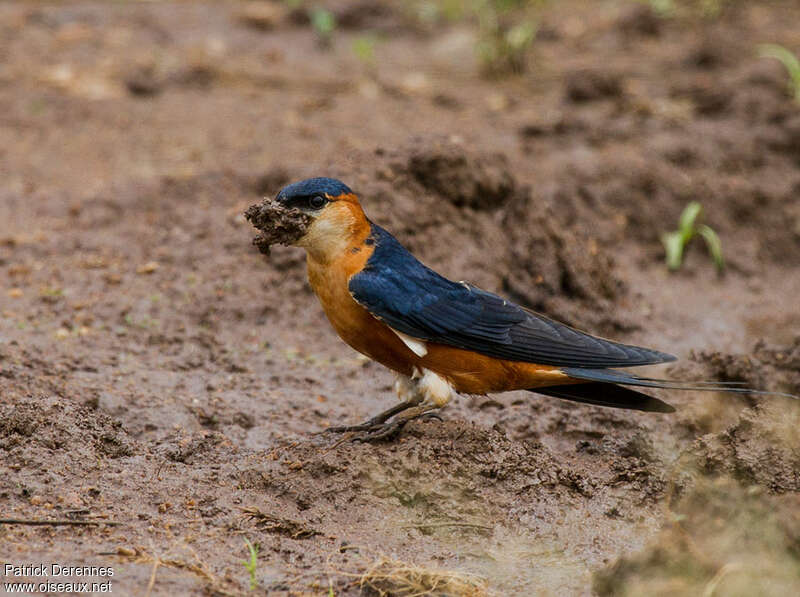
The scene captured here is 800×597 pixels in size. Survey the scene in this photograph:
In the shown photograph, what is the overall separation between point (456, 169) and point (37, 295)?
2499 millimetres

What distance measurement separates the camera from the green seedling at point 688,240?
6.71m

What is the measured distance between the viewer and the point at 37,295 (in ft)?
18.3

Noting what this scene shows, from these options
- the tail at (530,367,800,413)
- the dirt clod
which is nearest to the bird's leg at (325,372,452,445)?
the tail at (530,367,800,413)

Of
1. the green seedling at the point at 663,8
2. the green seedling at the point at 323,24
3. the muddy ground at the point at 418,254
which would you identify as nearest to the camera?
the muddy ground at the point at 418,254

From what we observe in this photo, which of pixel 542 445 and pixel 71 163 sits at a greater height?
pixel 542 445

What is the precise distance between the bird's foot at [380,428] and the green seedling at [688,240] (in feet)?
9.91

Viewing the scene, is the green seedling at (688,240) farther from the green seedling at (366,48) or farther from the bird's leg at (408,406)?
the green seedling at (366,48)

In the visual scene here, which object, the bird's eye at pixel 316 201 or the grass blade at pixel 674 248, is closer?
the bird's eye at pixel 316 201

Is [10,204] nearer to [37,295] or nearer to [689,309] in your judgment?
[37,295]

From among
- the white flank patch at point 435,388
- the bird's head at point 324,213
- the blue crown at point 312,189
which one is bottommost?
the white flank patch at point 435,388

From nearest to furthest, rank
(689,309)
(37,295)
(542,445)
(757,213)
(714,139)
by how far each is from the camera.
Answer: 1. (542,445)
2. (37,295)
3. (689,309)
4. (757,213)
5. (714,139)

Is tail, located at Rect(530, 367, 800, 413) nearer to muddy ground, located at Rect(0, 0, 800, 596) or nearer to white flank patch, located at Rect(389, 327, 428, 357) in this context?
muddy ground, located at Rect(0, 0, 800, 596)

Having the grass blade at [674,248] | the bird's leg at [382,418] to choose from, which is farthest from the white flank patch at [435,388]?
the grass blade at [674,248]

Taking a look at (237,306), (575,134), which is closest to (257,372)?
(237,306)
